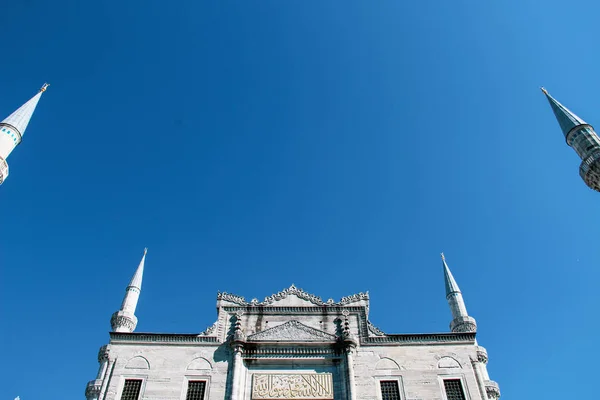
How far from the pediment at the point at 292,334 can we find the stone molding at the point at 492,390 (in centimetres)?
702

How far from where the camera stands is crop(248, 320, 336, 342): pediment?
800 inches

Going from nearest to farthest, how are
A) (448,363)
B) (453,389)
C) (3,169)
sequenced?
(453,389) → (448,363) → (3,169)

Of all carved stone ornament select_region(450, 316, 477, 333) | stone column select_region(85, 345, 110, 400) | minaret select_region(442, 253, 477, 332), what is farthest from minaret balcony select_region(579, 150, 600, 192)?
stone column select_region(85, 345, 110, 400)

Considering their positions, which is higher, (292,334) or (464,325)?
(464,325)

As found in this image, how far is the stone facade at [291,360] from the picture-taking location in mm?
18891

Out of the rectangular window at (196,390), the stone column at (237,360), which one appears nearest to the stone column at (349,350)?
the stone column at (237,360)

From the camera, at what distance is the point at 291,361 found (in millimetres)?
19859

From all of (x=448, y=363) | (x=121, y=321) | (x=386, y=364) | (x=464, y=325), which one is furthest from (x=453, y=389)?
(x=121, y=321)

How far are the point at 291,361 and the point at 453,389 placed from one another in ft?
23.2

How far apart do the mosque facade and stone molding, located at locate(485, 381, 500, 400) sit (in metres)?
0.05

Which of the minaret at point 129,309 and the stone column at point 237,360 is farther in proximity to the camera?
the minaret at point 129,309

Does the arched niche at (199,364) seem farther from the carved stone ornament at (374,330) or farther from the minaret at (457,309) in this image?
the minaret at (457,309)

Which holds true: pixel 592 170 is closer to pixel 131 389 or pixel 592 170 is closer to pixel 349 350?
pixel 349 350

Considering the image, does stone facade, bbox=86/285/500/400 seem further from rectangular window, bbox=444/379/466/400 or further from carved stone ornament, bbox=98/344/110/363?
rectangular window, bbox=444/379/466/400
